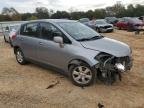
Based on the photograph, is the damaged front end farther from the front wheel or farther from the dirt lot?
the front wheel

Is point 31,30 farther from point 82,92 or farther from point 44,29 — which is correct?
point 82,92

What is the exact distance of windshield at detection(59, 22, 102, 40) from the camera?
654cm

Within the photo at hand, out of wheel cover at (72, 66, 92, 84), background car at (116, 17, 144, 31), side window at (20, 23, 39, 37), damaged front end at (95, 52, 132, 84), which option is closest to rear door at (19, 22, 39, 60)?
side window at (20, 23, 39, 37)

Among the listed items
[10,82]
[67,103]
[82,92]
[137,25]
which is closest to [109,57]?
[82,92]

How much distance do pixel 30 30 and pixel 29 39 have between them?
35 centimetres

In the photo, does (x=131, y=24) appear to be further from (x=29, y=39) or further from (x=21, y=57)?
(x=29, y=39)

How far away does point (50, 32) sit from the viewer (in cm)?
700

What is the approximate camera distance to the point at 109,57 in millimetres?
5836

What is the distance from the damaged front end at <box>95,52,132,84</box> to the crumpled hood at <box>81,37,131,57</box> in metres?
0.11

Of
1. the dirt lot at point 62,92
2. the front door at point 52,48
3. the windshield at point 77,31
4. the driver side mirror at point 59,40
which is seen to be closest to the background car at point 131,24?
the dirt lot at point 62,92

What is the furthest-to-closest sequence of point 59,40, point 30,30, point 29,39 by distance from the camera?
point 30,30 → point 29,39 → point 59,40

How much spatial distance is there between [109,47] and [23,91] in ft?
8.05

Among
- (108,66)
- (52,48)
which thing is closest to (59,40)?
(52,48)

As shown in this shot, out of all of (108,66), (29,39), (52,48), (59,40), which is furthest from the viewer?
(29,39)
